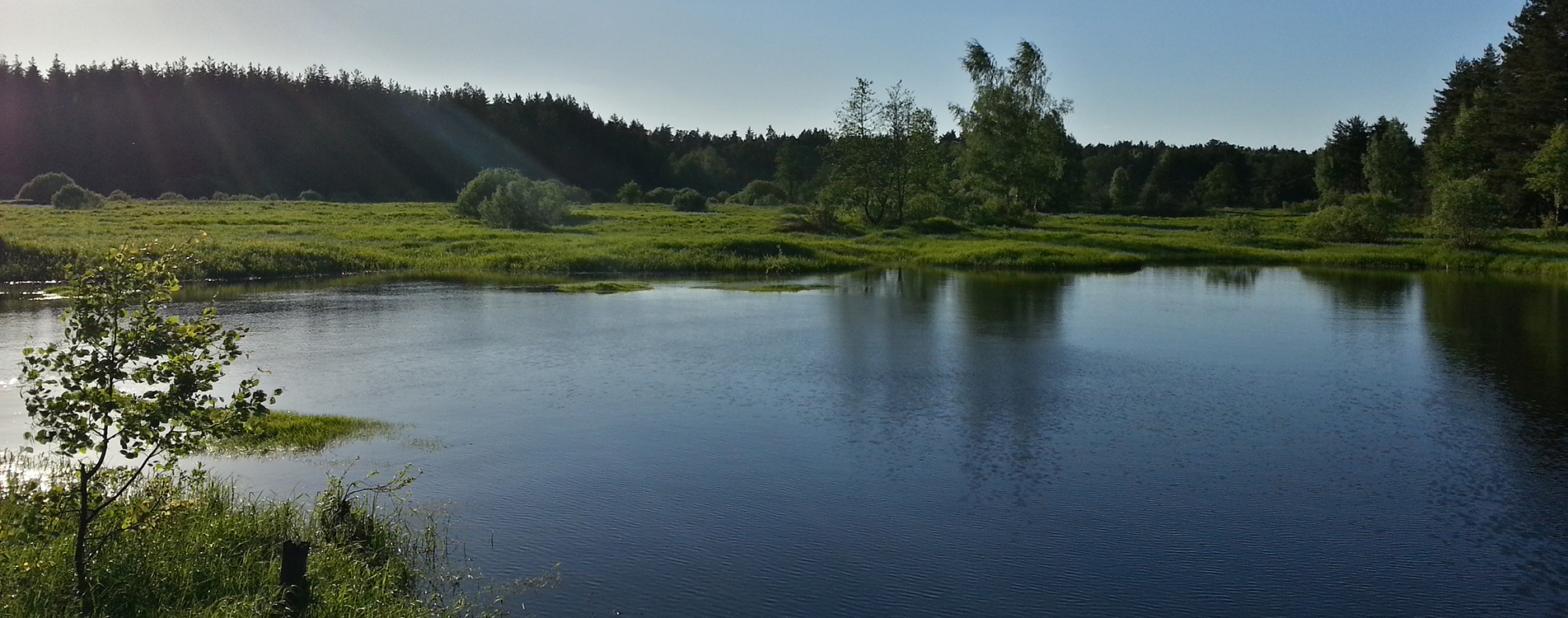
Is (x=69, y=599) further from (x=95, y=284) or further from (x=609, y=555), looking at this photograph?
(x=609, y=555)

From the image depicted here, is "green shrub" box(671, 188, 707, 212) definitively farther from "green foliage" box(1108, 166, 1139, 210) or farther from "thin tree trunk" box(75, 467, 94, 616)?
"thin tree trunk" box(75, 467, 94, 616)

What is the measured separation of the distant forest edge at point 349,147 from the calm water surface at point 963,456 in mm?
69683

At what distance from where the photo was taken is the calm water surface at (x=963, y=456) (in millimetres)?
8898

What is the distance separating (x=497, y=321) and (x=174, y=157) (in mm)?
103794

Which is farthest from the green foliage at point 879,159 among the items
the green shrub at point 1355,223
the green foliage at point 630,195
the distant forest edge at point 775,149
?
the green foliage at point 630,195

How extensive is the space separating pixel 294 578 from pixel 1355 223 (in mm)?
54900

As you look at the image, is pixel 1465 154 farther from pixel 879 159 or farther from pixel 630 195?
pixel 630 195

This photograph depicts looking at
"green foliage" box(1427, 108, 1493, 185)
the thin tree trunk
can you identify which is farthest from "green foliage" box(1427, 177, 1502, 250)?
the thin tree trunk

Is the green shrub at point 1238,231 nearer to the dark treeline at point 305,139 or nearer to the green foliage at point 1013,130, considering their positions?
the green foliage at point 1013,130

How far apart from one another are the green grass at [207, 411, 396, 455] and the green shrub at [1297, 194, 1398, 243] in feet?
164

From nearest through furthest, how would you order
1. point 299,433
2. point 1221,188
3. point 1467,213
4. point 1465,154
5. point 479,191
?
point 299,433, point 1467,213, point 1465,154, point 479,191, point 1221,188

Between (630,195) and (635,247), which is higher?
(630,195)

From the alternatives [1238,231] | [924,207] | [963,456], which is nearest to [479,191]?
[924,207]

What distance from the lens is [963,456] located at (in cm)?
1273
